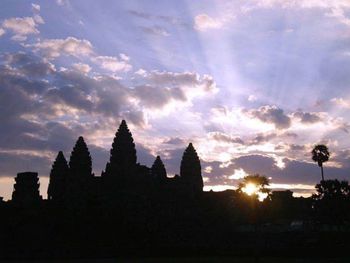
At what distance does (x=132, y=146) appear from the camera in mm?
90250

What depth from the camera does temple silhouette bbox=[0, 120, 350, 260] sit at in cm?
5881

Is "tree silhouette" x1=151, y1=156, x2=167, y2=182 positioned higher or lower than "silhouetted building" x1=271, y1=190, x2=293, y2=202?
higher

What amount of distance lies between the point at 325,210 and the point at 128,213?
34409mm

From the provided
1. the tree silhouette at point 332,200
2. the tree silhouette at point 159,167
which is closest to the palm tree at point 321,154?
the tree silhouette at point 332,200

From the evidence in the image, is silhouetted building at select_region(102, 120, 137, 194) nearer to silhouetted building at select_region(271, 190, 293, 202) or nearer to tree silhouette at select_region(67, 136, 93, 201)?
tree silhouette at select_region(67, 136, 93, 201)

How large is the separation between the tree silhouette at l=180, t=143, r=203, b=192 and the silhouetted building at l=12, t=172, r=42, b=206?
28.3 metres

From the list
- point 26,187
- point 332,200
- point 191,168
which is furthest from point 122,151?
point 332,200

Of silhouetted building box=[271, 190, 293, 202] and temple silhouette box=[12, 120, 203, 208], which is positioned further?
silhouetted building box=[271, 190, 293, 202]

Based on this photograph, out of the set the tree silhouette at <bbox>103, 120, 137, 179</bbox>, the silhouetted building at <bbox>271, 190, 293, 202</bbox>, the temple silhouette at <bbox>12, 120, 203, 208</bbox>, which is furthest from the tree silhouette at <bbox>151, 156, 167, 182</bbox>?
the silhouetted building at <bbox>271, 190, 293, 202</bbox>

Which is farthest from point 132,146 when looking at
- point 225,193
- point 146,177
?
point 225,193

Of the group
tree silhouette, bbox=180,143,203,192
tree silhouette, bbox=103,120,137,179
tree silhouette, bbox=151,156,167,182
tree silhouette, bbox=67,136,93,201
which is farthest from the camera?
tree silhouette, bbox=151,156,167,182

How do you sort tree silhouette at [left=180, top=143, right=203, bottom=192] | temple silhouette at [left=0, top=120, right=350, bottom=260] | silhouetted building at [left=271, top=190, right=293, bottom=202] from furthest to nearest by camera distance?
silhouetted building at [left=271, top=190, right=293, bottom=202] → tree silhouette at [left=180, top=143, right=203, bottom=192] → temple silhouette at [left=0, top=120, right=350, bottom=260]

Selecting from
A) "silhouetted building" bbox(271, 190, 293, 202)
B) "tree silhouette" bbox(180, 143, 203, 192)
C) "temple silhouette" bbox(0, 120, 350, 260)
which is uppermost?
"tree silhouette" bbox(180, 143, 203, 192)

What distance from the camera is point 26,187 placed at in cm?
9131
